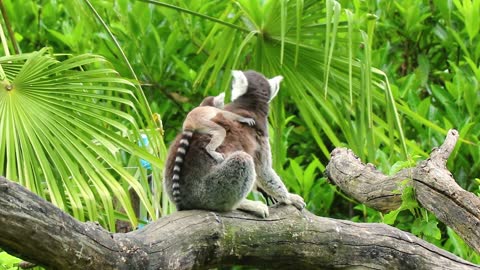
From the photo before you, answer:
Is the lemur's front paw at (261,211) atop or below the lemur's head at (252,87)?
below

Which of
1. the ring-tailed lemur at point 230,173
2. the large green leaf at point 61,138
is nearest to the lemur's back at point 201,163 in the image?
the ring-tailed lemur at point 230,173

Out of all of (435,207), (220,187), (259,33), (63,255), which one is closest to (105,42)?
(259,33)

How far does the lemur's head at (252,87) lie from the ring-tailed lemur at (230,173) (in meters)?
Result: 0.11

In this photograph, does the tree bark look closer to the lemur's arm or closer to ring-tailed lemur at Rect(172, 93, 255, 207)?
ring-tailed lemur at Rect(172, 93, 255, 207)

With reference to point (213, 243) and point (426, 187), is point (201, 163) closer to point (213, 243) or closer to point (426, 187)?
point (213, 243)

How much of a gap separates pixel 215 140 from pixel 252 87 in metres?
0.44

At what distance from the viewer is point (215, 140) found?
3.50 meters

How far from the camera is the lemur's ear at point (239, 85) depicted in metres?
3.84

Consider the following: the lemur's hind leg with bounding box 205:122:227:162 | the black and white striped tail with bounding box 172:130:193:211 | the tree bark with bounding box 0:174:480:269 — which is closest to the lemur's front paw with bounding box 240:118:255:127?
the lemur's hind leg with bounding box 205:122:227:162

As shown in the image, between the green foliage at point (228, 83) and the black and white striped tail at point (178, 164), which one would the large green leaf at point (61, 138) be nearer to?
the green foliage at point (228, 83)

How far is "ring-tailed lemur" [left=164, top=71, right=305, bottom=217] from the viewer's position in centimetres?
343

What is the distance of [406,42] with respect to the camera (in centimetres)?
593

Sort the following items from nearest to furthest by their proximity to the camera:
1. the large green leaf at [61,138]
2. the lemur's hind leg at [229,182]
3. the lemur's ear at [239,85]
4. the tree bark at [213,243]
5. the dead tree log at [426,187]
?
the tree bark at [213,243] < the dead tree log at [426,187] < the lemur's hind leg at [229,182] < the large green leaf at [61,138] < the lemur's ear at [239,85]

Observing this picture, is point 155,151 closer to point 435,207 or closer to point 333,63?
point 333,63
